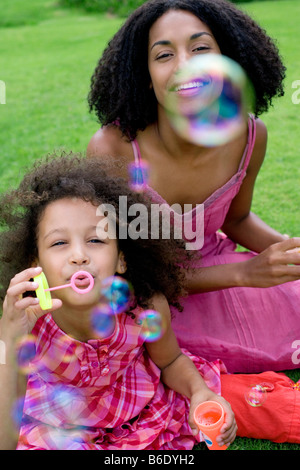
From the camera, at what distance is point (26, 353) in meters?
1.48

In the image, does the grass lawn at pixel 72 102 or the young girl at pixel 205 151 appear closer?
the young girl at pixel 205 151

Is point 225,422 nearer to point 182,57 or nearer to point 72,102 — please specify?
point 182,57

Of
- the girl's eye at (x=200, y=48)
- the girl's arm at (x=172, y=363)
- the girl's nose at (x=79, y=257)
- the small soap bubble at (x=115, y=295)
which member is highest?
the girl's eye at (x=200, y=48)

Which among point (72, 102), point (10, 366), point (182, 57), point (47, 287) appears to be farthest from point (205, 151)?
point (72, 102)

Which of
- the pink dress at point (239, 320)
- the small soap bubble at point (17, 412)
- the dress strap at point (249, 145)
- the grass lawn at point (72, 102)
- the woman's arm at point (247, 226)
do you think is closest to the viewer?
the small soap bubble at point (17, 412)

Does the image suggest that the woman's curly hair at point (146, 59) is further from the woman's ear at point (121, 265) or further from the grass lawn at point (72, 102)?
the woman's ear at point (121, 265)

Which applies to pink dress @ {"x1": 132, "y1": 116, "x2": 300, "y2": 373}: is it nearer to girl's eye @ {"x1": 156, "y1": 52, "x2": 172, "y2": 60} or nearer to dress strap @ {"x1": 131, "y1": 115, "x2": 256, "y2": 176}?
dress strap @ {"x1": 131, "y1": 115, "x2": 256, "y2": 176}

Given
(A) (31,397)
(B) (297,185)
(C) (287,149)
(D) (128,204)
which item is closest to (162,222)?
(D) (128,204)

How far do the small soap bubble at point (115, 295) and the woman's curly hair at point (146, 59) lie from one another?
1.84ft

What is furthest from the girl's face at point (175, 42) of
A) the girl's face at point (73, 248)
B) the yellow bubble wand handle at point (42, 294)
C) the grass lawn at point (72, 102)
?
the yellow bubble wand handle at point (42, 294)

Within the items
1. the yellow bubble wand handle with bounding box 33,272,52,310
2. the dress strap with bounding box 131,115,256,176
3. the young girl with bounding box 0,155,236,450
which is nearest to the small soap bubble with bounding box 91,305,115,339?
the young girl with bounding box 0,155,236,450

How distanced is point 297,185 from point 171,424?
196cm

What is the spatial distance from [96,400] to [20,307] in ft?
1.42

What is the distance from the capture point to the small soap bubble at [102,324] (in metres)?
1.52
